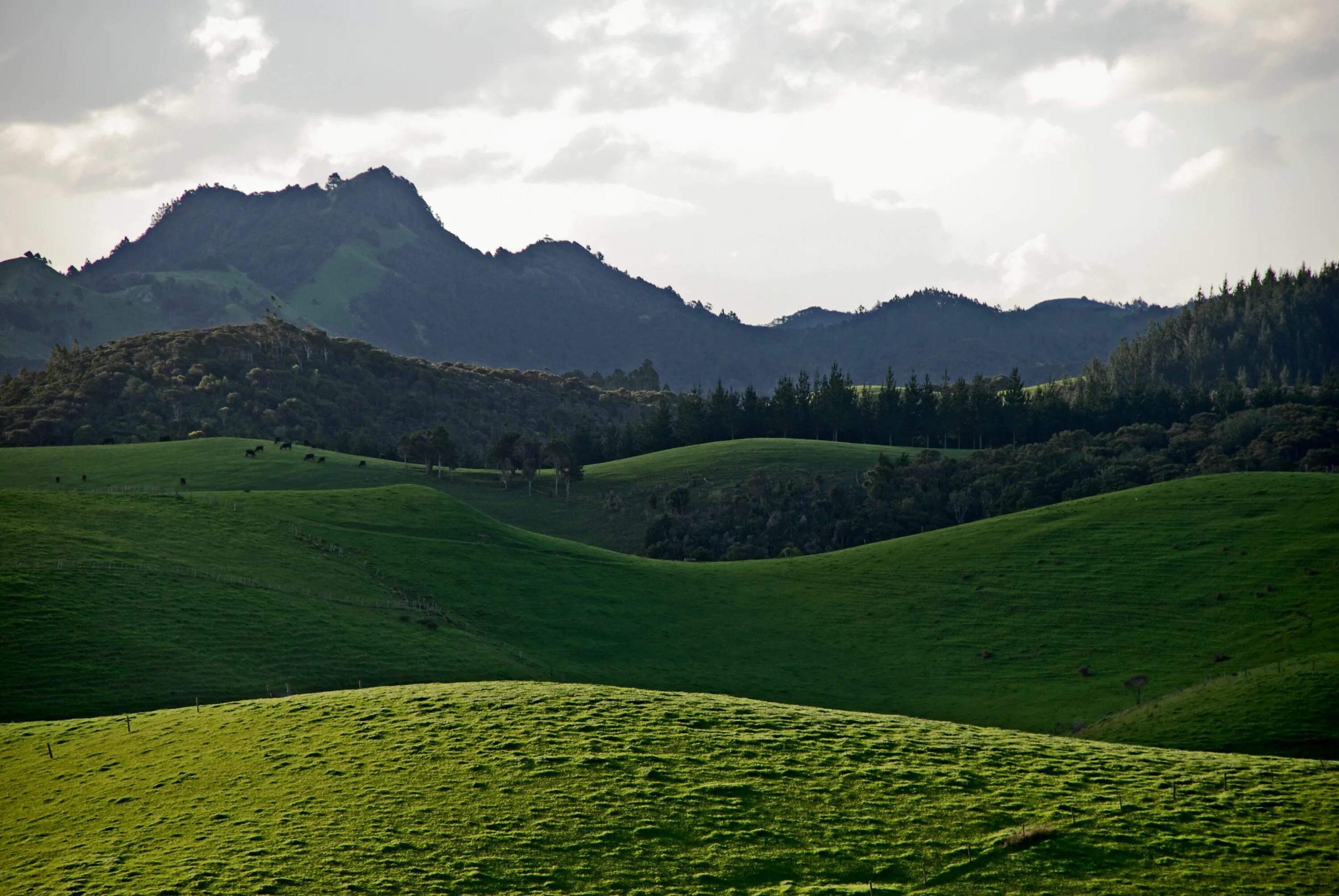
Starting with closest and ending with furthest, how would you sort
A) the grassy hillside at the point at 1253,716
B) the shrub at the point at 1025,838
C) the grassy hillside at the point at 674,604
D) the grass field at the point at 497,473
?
the shrub at the point at 1025,838
the grassy hillside at the point at 1253,716
the grassy hillside at the point at 674,604
the grass field at the point at 497,473

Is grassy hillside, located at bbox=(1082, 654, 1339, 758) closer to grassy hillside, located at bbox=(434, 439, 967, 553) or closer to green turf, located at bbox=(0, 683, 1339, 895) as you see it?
green turf, located at bbox=(0, 683, 1339, 895)

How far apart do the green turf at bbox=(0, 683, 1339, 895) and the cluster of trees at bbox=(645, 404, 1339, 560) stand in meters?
89.0

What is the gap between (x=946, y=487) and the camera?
5591 inches

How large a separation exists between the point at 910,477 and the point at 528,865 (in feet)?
404

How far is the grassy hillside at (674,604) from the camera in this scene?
53.9m

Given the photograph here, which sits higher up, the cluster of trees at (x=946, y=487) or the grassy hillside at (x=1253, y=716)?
the cluster of trees at (x=946, y=487)

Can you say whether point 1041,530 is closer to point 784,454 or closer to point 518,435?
point 784,454

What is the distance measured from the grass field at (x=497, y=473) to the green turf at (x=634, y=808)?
9097cm

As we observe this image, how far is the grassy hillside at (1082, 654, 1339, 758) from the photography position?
151ft

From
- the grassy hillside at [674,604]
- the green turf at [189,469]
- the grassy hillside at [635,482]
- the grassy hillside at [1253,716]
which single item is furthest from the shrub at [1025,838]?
the green turf at [189,469]

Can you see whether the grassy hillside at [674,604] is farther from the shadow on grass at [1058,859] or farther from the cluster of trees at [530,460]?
the cluster of trees at [530,460]

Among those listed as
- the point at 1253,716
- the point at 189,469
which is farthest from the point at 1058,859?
the point at 189,469

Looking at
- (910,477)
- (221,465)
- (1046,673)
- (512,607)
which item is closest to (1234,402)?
(910,477)

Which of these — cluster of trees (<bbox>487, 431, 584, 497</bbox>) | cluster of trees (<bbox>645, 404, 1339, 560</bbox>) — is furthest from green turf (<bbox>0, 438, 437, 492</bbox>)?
cluster of trees (<bbox>645, 404, 1339, 560</bbox>)
